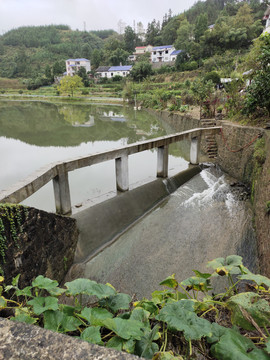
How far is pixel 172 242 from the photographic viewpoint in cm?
596

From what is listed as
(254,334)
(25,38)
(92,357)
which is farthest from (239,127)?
(25,38)

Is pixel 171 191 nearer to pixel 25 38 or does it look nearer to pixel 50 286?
pixel 50 286

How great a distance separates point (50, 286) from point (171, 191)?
7418 mm

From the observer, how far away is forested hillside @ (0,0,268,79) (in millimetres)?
43531

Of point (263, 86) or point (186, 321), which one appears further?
point (263, 86)

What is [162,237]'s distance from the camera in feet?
20.2

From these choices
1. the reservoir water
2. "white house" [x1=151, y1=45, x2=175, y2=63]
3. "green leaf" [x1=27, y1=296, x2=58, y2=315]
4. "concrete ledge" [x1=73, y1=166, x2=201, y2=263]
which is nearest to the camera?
"green leaf" [x1=27, y1=296, x2=58, y2=315]

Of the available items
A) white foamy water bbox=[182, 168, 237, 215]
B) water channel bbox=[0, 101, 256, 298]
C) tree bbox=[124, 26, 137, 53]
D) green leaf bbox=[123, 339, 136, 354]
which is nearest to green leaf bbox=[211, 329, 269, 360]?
green leaf bbox=[123, 339, 136, 354]

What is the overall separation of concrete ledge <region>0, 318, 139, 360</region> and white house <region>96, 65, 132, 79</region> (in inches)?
2685

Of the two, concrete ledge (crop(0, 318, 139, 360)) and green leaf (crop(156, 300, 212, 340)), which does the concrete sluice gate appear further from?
concrete ledge (crop(0, 318, 139, 360))

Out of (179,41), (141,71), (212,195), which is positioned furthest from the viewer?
(179,41)

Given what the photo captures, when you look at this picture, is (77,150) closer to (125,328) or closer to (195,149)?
A: (195,149)

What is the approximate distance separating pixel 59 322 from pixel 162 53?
77.4 m

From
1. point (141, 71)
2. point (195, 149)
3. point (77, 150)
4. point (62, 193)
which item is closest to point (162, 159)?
point (195, 149)
